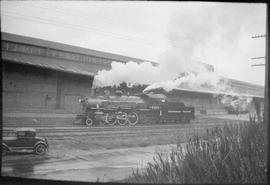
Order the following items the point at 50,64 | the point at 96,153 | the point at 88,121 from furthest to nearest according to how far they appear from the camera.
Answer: the point at 88,121, the point at 50,64, the point at 96,153

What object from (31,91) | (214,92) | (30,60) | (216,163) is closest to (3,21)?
(31,91)

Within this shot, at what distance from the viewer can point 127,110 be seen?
1197 cm

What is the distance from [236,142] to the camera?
18.0 feet

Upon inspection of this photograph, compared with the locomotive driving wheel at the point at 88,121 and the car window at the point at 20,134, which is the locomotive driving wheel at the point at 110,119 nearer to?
the locomotive driving wheel at the point at 88,121

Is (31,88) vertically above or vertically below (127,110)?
Answer: above

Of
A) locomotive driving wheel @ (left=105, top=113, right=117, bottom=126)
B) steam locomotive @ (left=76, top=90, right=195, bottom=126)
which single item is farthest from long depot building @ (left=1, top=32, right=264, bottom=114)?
locomotive driving wheel @ (left=105, top=113, right=117, bottom=126)

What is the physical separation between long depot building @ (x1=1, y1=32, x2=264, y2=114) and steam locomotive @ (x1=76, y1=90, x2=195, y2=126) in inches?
23.9

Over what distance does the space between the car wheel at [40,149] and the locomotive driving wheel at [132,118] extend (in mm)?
4473

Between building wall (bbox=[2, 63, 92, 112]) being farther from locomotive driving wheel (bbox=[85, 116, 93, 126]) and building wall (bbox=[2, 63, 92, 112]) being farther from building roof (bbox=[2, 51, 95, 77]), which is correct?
locomotive driving wheel (bbox=[85, 116, 93, 126])

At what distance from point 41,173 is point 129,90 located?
7.34m

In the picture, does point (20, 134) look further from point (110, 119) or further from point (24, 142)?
point (110, 119)

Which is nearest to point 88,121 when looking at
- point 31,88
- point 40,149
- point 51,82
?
point 51,82

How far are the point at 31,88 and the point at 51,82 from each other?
67cm

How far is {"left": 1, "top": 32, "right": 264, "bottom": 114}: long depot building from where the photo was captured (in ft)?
22.2
